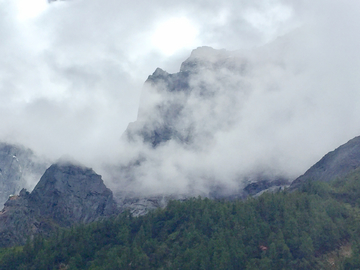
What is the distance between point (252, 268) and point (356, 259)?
123 feet

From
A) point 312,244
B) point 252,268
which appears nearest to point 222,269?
point 252,268

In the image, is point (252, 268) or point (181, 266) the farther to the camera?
point (181, 266)

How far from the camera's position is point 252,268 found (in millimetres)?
184875

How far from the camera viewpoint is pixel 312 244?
7854 inches

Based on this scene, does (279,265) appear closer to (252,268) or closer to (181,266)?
(252,268)

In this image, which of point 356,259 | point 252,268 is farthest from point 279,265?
point 356,259

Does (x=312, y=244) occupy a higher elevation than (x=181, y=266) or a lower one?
lower

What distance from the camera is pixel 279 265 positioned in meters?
189

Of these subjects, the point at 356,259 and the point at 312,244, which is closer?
the point at 356,259

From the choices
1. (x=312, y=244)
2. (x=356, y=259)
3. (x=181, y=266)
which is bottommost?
(x=356, y=259)

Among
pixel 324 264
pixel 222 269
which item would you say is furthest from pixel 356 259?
pixel 222 269

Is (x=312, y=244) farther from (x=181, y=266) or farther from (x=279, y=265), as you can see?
A: (x=181, y=266)

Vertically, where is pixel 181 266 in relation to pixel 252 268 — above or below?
above

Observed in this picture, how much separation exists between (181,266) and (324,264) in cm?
5562
